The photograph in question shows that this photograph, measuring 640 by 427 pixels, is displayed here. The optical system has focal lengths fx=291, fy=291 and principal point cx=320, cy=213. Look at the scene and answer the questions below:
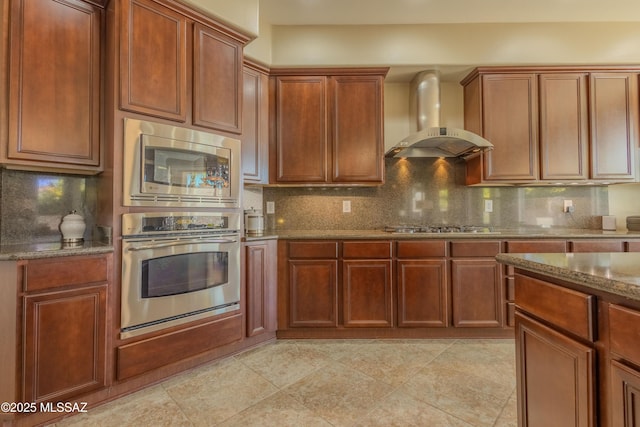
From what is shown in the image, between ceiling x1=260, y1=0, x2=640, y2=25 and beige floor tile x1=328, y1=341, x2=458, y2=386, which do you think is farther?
ceiling x1=260, y1=0, x2=640, y2=25

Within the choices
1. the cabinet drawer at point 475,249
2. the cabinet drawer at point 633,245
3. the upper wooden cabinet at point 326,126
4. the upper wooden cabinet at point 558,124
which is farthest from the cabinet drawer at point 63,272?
the cabinet drawer at point 633,245

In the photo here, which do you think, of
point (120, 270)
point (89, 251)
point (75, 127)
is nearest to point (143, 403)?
point (120, 270)

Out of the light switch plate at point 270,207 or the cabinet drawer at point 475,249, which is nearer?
the cabinet drawer at point 475,249

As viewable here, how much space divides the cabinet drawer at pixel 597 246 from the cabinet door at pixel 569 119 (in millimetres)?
Answer: 670

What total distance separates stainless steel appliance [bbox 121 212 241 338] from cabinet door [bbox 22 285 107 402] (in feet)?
0.48

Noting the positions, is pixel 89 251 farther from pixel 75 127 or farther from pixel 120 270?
pixel 75 127

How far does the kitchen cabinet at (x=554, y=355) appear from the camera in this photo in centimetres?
89

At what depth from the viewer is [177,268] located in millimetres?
1958

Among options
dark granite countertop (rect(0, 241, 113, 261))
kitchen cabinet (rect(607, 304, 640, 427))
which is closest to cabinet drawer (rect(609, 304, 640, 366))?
kitchen cabinet (rect(607, 304, 640, 427))

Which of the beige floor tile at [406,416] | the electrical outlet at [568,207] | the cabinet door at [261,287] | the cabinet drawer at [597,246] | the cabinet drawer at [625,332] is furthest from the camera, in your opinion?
the electrical outlet at [568,207]

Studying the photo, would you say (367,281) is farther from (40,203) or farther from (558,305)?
(40,203)

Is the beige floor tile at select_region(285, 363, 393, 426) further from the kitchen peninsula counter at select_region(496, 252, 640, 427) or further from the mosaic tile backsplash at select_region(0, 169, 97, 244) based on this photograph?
the mosaic tile backsplash at select_region(0, 169, 97, 244)

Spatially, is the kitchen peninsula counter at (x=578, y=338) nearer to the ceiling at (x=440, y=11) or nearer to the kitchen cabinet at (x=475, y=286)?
the kitchen cabinet at (x=475, y=286)

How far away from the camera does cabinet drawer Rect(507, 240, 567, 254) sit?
8.16ft
